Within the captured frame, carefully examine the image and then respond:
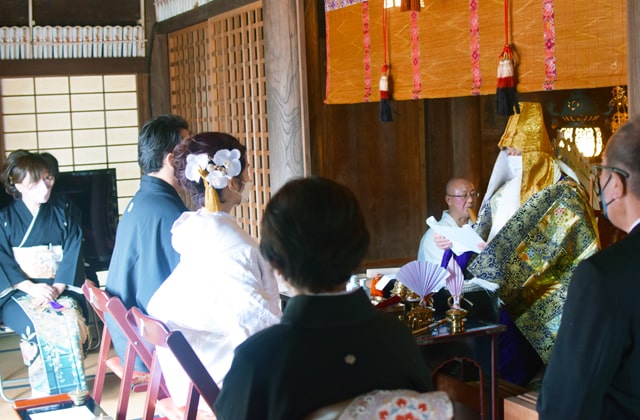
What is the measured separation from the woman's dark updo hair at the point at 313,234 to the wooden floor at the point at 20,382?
9.85 ft

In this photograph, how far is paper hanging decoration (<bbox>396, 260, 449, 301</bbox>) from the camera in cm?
310

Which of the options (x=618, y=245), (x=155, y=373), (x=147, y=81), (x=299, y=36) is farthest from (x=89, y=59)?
(x=618, y=245)

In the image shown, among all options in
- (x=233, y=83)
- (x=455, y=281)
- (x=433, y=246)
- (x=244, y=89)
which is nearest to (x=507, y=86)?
(x=455, y=281)

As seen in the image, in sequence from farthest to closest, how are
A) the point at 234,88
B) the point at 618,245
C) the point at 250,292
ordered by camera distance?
the point at 234,88 → the point at 250,292 → the point at 618,245

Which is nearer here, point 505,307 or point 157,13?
point 505,307

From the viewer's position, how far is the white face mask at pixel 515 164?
394 centimetres

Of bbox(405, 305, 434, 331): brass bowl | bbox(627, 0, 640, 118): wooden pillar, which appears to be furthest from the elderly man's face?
bbox(627, 0, 640, 118): wooden pillar

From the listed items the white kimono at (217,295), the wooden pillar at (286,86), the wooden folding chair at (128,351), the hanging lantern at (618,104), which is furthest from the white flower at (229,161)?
the hanging lantern at (618,104)

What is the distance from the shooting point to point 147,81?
279 inches

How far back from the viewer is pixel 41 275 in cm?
496

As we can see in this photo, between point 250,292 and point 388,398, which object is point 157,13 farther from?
point 388,398

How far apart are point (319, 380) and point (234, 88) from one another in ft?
14.8

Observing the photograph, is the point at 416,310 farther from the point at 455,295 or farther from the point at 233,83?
the point at 233,83

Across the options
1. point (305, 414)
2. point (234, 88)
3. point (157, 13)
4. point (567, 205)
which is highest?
point (157, 13)
